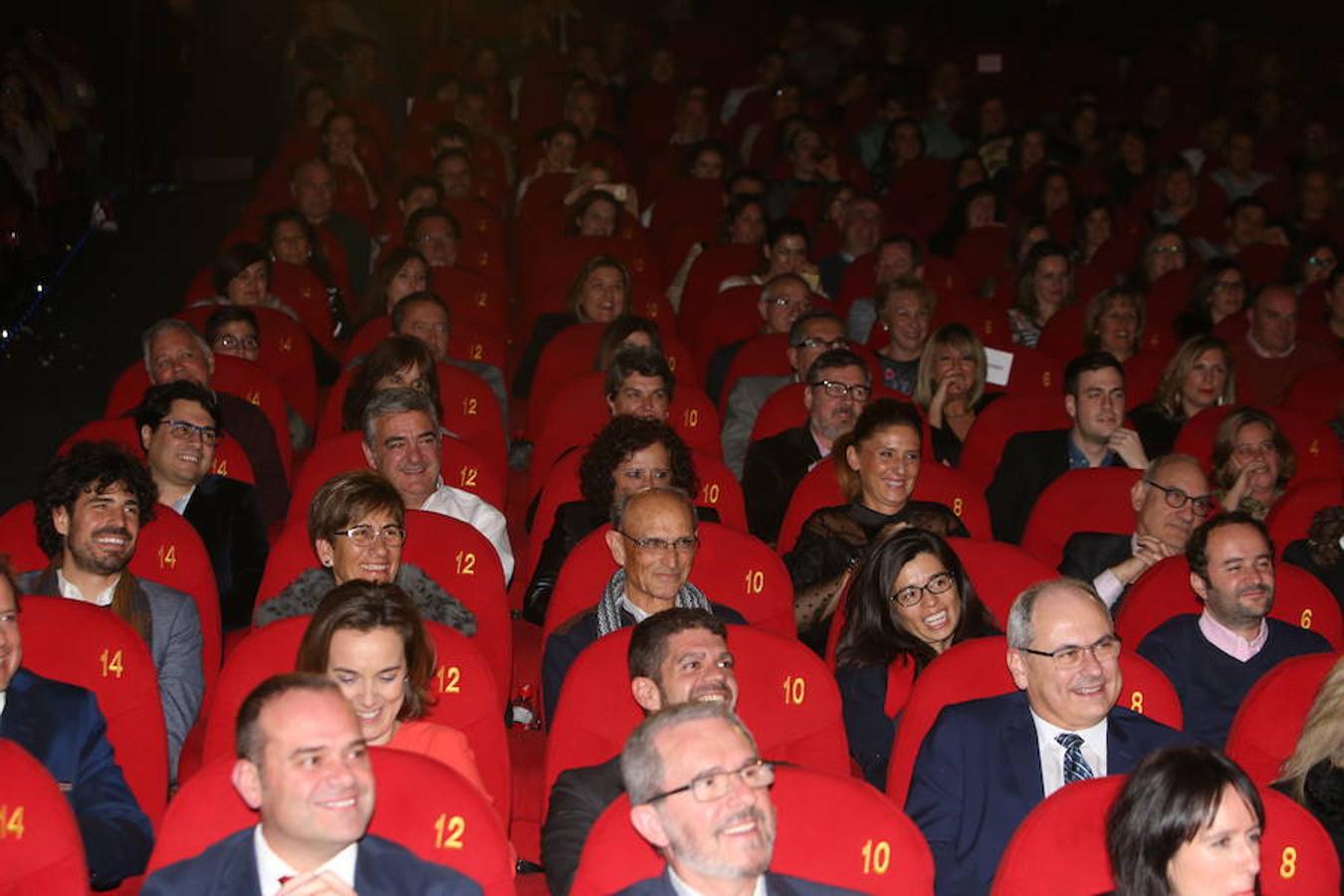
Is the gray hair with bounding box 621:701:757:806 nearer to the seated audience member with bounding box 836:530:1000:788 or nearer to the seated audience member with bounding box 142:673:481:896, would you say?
the seated audience member with bounding box 142:673:481:896

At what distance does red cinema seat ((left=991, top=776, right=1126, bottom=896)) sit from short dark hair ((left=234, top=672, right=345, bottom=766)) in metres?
1.20

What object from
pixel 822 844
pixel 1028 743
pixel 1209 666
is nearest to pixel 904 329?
pixel 1209 666

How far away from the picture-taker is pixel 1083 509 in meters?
5.53

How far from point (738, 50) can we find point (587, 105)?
3124 mm

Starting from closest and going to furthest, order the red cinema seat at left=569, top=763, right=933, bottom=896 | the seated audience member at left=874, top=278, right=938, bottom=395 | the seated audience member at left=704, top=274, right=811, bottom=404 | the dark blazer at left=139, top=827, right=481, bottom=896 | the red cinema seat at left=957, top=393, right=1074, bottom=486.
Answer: the dark blazer at left=139, top=827, right=481, bottom=896
the red cinema seat at left=569, top=763, right=933, bottom=896
the red cinema seat at left=957, top=393, right=1074, bottom=486
the seated audience member at left=874, top=278, right=938, bottom=395
the seated audience member at left=704, top=274, right=811, bottom=404

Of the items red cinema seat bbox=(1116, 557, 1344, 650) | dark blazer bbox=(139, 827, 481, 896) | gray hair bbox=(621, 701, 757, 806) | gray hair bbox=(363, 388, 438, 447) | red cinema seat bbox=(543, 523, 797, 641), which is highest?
gray hair bbox=(363, 388, 438, 447)

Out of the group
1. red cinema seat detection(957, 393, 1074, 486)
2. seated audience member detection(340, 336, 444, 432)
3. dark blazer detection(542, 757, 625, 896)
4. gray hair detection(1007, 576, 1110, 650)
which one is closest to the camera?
dark blazer detection(542, 757, 625, 896)

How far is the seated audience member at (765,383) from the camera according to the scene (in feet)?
21.9

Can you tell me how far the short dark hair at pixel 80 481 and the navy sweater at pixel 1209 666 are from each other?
2.51 meters

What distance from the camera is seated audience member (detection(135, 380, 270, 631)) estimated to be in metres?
5.26

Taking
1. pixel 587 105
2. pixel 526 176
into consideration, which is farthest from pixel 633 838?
pixel 587 105

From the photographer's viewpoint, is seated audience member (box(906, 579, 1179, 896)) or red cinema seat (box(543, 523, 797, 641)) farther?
red cinema seat (box(543, 523, 797, 641))

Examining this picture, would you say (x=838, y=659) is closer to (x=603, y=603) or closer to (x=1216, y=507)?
(x=603, y=603)

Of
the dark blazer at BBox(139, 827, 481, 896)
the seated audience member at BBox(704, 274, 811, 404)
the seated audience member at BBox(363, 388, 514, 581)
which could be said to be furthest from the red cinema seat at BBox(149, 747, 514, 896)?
the seated audience member at BBox(704, 274, 811, 404)
